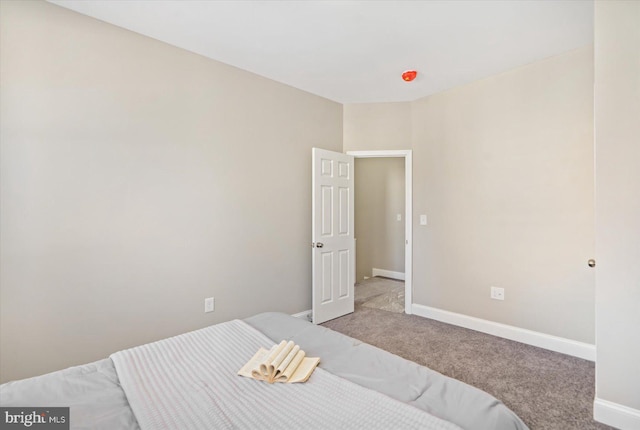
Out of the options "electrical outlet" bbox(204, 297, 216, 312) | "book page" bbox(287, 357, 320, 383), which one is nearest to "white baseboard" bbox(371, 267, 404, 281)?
"electrical outlet" bbox(204, 297, 216, 312)

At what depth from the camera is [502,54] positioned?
2.73m

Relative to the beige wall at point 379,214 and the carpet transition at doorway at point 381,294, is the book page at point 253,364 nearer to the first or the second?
the carpet transition at doorway at point 381,294

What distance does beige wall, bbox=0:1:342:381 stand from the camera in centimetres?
198

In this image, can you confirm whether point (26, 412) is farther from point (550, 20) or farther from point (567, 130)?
point (567, 130)

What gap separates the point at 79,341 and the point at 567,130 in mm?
4098

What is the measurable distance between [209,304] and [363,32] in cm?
255

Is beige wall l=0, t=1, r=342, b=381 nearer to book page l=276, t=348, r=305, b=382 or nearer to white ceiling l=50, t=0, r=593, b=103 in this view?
white ceiling l=50, t=0, r=593, b=103

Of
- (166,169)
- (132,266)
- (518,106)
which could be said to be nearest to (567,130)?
(518,106)

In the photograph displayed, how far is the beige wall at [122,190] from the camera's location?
1.98 m

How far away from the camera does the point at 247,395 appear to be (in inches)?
45.7

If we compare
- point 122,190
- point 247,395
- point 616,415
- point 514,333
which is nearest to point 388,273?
point 514,333
